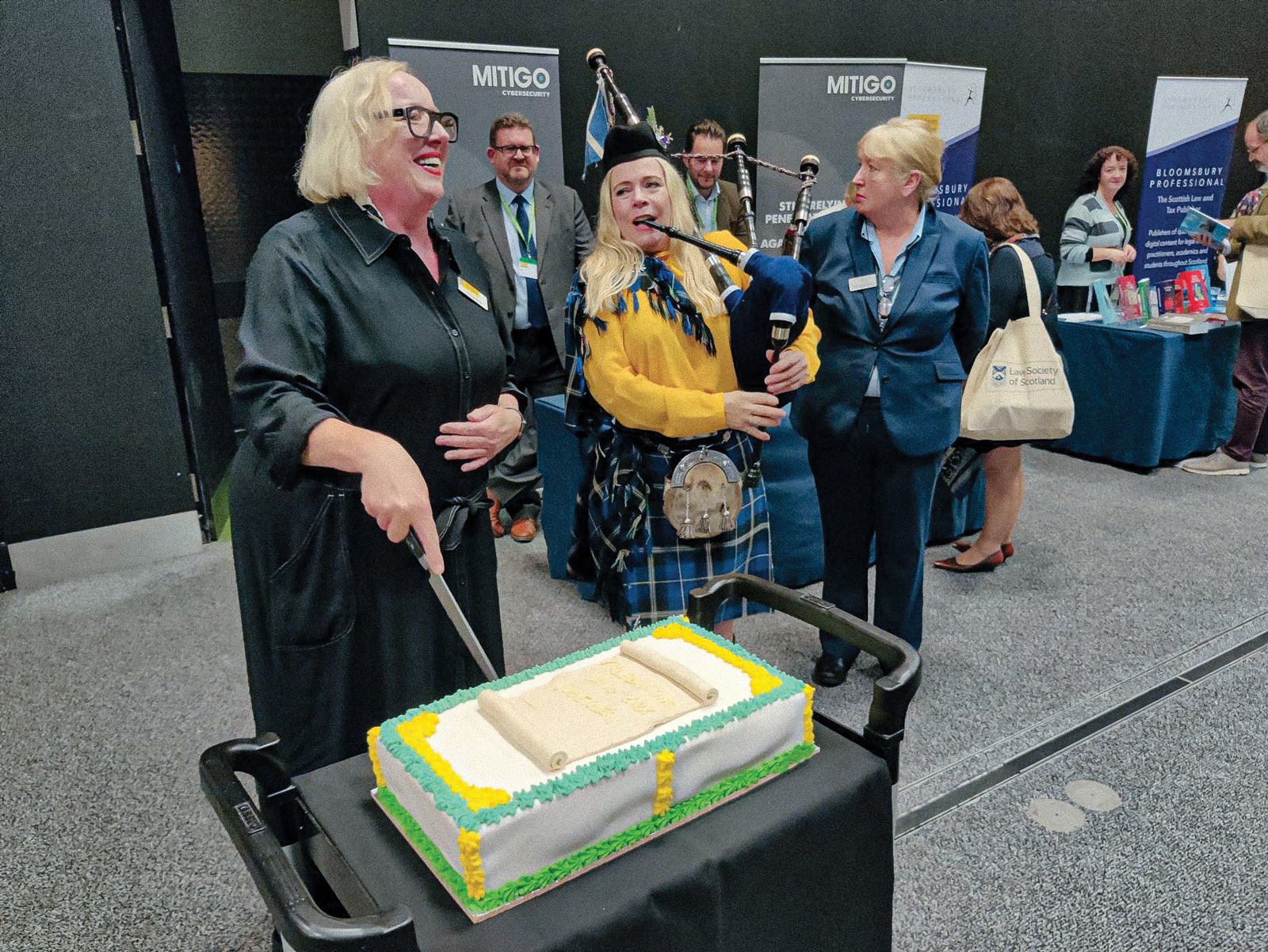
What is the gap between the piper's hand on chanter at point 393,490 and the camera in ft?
3.35

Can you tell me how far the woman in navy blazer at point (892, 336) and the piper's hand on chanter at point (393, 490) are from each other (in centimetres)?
153

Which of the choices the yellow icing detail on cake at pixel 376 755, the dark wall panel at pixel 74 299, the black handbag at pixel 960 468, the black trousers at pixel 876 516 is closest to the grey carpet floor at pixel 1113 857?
the black trousers at pixel 876 516

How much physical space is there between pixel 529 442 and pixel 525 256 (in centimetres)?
84

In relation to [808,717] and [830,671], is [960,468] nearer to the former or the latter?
[830,671]

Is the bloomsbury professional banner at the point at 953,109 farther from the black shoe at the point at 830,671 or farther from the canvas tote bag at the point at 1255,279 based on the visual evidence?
the black shoe at the point at 830,671

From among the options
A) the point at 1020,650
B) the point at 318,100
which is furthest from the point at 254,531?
the point at 1020,650

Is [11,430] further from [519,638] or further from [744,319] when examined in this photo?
[744,319]

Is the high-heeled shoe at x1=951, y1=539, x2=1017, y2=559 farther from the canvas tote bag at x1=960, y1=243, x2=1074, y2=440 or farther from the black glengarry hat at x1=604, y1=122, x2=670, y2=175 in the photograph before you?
the black glengarry hat at x1=604, y1=122, x2=670, y2=175

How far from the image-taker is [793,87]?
16.5 ft

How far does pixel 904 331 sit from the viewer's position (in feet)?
7.47

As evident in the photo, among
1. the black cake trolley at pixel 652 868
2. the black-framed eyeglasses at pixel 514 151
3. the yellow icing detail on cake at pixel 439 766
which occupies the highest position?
the black-framed eyeglasses at pixel 514 151

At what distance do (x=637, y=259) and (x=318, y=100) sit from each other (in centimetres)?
73

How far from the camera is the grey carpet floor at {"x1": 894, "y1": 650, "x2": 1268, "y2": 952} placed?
169cm

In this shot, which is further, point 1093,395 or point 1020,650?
point 1093,395
